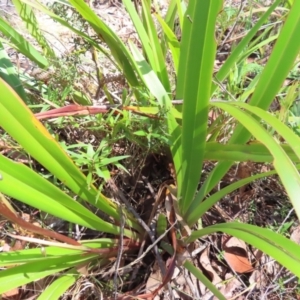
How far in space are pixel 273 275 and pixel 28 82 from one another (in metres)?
0.76

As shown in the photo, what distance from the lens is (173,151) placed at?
83cm

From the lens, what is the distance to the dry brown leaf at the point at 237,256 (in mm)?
956

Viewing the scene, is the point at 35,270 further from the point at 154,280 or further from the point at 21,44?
the point at 21,44

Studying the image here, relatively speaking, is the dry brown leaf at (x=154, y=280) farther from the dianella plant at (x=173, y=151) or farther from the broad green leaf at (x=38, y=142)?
the broad green leaf at (x=38, y=142)

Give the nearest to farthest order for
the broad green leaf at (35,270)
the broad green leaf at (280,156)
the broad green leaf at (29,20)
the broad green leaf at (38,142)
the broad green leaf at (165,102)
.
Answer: the broad green leaf at (280,156)
the broad green leaf at (38,142)
the broad green leaf at (35,270)
the broad green leaf at (165,102)
the broad green leaf at (29,20)

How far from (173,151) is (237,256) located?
334mm

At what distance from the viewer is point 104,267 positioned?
0.87m

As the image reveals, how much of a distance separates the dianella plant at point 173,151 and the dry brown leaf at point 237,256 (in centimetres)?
11

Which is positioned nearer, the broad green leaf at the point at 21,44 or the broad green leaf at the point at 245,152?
the broad green leaf at the point at 245,152

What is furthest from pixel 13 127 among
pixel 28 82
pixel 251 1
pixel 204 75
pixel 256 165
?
pixel 251 1

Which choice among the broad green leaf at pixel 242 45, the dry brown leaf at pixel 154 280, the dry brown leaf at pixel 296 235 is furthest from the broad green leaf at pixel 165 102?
the dry brown leaf at pixel 296 235

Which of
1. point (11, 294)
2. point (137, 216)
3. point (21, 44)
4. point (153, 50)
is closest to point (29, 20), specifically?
point (21, 44)

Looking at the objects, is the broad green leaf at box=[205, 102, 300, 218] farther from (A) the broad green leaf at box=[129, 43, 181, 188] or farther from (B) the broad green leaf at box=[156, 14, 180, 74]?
(B) the broad green leaf at box=[156, 14, 180, 74]

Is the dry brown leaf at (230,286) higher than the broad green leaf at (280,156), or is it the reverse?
the broad green leaf at (280,156)
